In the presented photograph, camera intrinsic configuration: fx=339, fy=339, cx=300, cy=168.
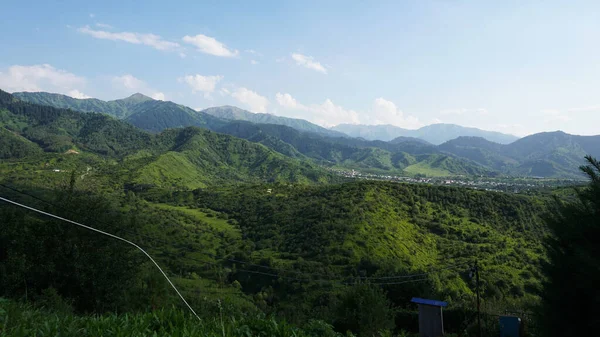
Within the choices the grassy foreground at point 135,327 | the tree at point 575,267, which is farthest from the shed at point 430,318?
the grassy foreground at point 135,327

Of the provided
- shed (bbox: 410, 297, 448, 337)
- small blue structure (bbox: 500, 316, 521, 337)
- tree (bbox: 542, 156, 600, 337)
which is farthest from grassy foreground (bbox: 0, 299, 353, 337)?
small blue structure (bbox: 500, 316, 521, 337)

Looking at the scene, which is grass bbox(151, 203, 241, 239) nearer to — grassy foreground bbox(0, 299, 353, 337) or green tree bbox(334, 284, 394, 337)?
green tree bbox(334, 284, 394, 337)

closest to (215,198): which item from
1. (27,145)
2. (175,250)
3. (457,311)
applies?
(175,250)

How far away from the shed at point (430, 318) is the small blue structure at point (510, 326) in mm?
3403

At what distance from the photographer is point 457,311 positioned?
92.2ft

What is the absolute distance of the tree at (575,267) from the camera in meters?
6.44

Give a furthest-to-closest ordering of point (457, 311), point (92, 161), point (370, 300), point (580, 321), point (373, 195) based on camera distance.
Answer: point (92, 161) < point (373, 195) < point (457, 311) < point (370, 300) < point (580, 321)

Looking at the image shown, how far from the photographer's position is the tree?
254 inches

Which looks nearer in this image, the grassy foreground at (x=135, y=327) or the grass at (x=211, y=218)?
the grassy foreground at (x=135, y=327)

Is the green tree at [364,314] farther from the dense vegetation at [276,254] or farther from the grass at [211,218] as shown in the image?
the grass at [211,218]

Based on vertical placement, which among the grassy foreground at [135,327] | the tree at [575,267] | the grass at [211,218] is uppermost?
the tree at [575,267]

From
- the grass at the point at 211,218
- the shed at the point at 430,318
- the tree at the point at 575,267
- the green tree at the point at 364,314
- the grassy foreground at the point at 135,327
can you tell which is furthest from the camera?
the grass at the point at 211,218

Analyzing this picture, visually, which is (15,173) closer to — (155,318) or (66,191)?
(66,191)

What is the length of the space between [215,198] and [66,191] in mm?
93894
